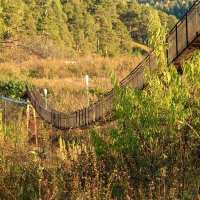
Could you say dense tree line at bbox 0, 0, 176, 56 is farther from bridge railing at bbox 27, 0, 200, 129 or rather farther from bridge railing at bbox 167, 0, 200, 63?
bridge railing at bbox 167, 0, 200, 63

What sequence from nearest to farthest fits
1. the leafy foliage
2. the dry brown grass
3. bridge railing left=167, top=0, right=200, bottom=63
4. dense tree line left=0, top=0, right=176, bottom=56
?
1. bridge railing left=167, top=0, right=200, bottom=63
2. the dry brown grass
3. the leafy foliage
4. dense tree line left=0, top=0, right=176, bottom=56

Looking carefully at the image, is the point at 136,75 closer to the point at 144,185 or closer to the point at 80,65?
the point at 144,185

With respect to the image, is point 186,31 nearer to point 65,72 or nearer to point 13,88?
point 13,88

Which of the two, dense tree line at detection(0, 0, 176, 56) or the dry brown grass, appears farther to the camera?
dense tree line at detection(0, 0, 176, 56)

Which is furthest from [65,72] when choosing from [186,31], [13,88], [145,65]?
[145,65]

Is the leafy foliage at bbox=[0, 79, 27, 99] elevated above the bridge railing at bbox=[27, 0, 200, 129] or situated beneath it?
situated beneath

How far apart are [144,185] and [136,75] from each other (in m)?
6.37

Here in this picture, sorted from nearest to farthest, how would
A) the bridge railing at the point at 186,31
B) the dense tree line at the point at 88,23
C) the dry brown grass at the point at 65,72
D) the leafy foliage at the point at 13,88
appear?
the bridge railing at the point at 186,31 < the dry brown grass at the point at 65,72 < the leafy foliage at the point at 13,88 < the dense tree line at the point at 88,23

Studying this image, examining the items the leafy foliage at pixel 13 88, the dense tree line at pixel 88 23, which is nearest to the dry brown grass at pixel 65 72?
the leafy foliage at pixel 13 88

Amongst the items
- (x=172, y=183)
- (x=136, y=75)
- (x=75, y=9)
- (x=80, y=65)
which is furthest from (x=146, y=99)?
(x=75, y=9)

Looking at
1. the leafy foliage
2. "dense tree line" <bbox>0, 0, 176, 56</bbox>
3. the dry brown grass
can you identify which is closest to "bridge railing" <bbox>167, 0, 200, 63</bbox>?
the dry brown grass

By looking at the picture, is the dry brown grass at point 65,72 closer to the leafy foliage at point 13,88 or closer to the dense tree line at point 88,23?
the leafy foliage at point 13,88

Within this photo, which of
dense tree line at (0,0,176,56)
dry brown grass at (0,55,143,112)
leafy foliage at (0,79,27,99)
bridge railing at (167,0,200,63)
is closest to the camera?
bridge railing at (167,0,200,63)

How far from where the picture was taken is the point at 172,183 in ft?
16.7
